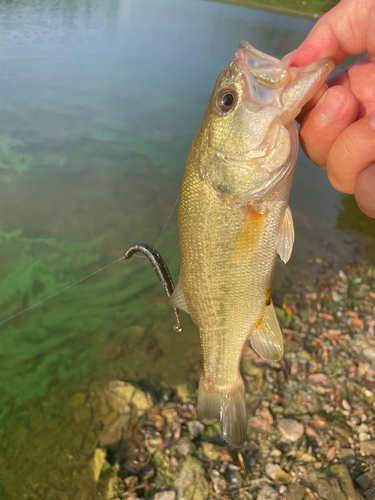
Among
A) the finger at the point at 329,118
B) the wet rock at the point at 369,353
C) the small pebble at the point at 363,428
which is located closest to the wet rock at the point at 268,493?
the small pebble at the point at 363,428

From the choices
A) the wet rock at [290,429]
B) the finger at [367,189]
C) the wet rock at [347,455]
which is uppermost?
the finger at [367,189]

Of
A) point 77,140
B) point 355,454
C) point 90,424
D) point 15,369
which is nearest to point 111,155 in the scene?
point 77,140

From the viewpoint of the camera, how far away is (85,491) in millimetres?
2492

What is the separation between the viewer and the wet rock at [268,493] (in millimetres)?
2355

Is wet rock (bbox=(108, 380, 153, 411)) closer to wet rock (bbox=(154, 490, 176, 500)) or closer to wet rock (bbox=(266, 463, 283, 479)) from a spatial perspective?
wet rock (bbox=(154, 490, 176, 500))

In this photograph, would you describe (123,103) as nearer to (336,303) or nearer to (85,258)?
(85,258)

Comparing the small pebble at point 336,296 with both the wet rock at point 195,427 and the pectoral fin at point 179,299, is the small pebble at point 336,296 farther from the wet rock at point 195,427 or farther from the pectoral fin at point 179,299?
the pectoral fin at point 179,299

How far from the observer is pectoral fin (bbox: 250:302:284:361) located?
71.9 inches

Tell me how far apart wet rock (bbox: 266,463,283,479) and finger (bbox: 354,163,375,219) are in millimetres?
2016

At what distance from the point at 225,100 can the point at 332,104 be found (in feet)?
1.79

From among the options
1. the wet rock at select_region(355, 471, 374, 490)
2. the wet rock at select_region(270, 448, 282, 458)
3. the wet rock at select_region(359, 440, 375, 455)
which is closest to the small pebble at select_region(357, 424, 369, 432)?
the wet rock at select_region(359, 440, 375, 455)

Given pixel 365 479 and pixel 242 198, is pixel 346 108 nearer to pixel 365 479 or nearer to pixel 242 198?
pixel 242 198

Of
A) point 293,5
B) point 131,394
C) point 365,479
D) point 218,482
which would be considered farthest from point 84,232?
point 293,5

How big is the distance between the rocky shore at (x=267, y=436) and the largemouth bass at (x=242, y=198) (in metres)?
1.30
